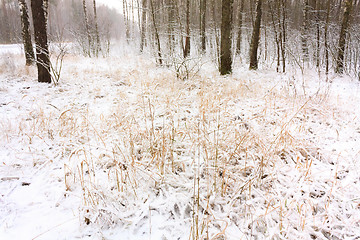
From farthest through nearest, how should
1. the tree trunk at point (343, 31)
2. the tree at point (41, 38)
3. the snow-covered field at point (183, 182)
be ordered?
1. the tree trunk at point (343, 31)
2. the tree at point (41, 38)
3. the snow-covered field at point (183, 182)

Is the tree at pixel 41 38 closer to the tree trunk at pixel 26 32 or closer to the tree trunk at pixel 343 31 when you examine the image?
the tree trunk at pixel 26 32

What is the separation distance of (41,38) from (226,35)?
574 centimetres

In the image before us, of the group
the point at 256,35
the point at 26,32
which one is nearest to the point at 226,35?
the point at 256,35

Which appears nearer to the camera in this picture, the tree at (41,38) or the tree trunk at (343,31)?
the tree at (41,38)

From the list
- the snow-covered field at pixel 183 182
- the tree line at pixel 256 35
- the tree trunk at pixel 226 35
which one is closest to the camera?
the snow-covered field at pixel 183 182

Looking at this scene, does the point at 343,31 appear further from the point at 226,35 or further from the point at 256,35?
the point at 226,35

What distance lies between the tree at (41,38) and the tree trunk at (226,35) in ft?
18.0

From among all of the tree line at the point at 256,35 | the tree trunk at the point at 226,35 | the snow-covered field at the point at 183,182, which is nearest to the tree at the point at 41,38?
the tree line at the point at 256,35

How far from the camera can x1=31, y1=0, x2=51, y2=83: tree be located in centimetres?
570

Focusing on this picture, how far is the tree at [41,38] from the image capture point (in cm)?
570

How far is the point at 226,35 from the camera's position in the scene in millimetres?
6941

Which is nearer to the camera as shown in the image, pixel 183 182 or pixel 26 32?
pixel 183 182

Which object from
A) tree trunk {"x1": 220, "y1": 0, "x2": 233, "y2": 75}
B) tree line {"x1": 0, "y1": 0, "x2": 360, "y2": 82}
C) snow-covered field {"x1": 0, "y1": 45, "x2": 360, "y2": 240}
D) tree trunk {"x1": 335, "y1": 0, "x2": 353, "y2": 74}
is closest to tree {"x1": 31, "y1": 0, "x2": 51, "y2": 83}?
tree line {"x1": 0, "y1": 0, "x2": 360, "y2": 82}

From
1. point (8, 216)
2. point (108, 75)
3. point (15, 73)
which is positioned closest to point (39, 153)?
point (8, 216)
